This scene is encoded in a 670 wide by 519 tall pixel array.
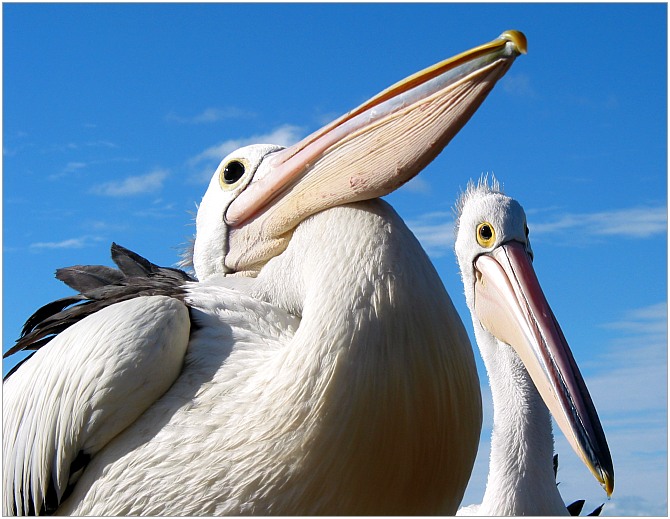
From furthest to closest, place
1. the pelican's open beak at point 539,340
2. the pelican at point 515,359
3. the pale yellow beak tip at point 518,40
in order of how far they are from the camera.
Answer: the pelican at point 515,359
the pelican's open beak at point 539,340
the pale yellow beak tip at point 518,40

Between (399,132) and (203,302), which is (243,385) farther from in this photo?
(399,132)

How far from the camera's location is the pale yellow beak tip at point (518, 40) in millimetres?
2842

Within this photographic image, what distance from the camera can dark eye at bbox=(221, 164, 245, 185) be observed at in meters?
3.92

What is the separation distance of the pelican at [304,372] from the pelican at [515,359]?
5.51 feet

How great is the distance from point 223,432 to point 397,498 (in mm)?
657

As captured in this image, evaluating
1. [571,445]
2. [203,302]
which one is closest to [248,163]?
[203,302]

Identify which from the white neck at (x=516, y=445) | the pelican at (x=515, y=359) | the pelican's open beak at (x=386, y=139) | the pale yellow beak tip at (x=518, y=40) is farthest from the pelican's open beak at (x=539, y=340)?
the pale yellow beak tip at (x=518, y=40)

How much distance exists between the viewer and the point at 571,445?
427cm

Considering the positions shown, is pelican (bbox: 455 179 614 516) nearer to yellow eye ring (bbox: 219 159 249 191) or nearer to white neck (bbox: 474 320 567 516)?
white neck (bbox: 474 320 567 516)

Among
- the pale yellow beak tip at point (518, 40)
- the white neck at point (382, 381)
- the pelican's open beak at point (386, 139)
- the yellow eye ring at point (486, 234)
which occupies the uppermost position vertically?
the yellow eye ring at point (486, 234)

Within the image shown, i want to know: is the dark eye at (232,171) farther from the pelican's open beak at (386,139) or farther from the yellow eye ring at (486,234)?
the yellow eye ring at (486,234)

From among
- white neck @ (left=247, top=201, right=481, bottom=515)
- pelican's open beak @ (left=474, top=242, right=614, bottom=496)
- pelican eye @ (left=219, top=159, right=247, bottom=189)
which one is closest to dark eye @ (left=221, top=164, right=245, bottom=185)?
pelican eye @ (left=219, top=159, right=247, bottom=189)

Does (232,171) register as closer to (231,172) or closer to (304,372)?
(231,172)

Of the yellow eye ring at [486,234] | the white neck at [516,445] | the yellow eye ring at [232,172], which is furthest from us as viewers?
the yellow eye ring at [486,234]
